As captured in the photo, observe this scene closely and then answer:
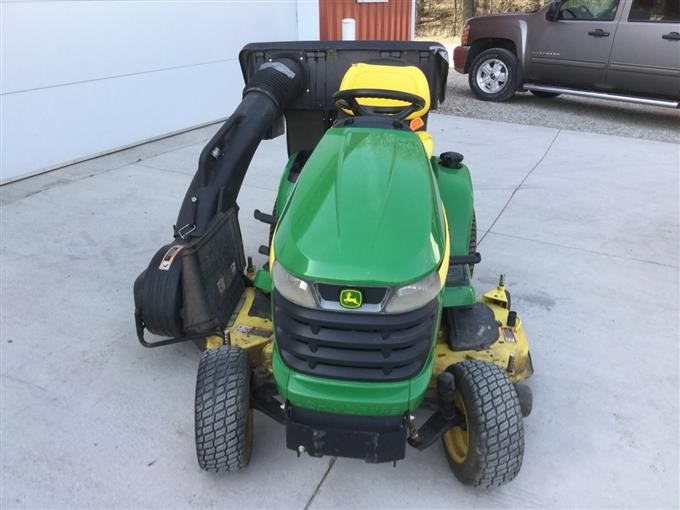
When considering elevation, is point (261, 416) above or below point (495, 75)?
above

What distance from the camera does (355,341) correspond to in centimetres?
189

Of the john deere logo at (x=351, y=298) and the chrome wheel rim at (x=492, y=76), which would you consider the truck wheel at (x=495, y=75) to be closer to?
the chrome wheel rim at (x=492, y=76)

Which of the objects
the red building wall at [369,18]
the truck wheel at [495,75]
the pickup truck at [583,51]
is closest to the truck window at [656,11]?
the pickup truck at [583,51]

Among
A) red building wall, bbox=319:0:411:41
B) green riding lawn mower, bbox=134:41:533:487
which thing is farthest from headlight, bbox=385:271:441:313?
red building wall, bbox=319:0:411:41

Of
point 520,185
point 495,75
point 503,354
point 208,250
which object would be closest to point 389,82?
point 208,250

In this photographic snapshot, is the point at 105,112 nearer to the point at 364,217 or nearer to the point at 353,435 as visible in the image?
the point at 364,217

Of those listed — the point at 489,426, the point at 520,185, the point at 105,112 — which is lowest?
the point at 520,185

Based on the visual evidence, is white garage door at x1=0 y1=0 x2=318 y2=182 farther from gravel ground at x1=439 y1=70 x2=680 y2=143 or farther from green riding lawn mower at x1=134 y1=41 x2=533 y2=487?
green riding lawn mower at x1=134 y1=41 x2=533 y2=487

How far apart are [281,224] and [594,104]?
866 centimetres

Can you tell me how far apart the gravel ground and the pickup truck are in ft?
1.02

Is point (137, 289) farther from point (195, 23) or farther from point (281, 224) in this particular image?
point (195, 23)

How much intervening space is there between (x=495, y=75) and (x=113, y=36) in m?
5.57

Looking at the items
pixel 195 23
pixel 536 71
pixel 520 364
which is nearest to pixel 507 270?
pixel 520 364

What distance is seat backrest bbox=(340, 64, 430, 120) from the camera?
2963 mm
